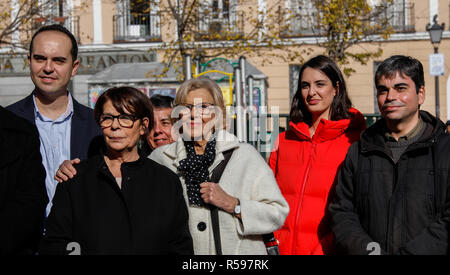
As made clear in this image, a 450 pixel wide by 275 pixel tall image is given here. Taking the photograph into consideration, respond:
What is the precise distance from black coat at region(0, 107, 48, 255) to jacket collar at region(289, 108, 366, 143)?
194cm

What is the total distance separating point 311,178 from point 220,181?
77 cm

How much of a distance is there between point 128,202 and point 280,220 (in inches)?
36.9

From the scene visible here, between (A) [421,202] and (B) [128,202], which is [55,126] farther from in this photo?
(A) [421,202]

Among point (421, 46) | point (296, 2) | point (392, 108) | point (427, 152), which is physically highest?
point (296, 2)

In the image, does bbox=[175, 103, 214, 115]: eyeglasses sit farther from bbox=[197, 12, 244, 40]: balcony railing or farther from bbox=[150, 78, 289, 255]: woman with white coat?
bbox=[197, 12, 244, 40]: balcony railing

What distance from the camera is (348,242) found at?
2.95 meters

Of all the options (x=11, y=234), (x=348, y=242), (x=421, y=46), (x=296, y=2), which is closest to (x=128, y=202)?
(x=11, y=234)

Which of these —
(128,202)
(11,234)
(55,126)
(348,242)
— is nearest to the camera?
(11,234)

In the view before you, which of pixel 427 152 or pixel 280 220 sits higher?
pixel 427 152

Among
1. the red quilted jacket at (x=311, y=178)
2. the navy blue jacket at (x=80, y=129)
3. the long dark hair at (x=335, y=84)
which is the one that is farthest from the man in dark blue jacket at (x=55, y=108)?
the long dark hair at (x=335, y=84)

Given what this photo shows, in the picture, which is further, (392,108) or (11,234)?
(392,108)

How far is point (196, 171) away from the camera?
3119mm

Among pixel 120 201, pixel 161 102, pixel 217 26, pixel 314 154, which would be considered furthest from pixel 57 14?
pixel 120 201

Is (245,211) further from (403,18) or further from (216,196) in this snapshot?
(403,18)
